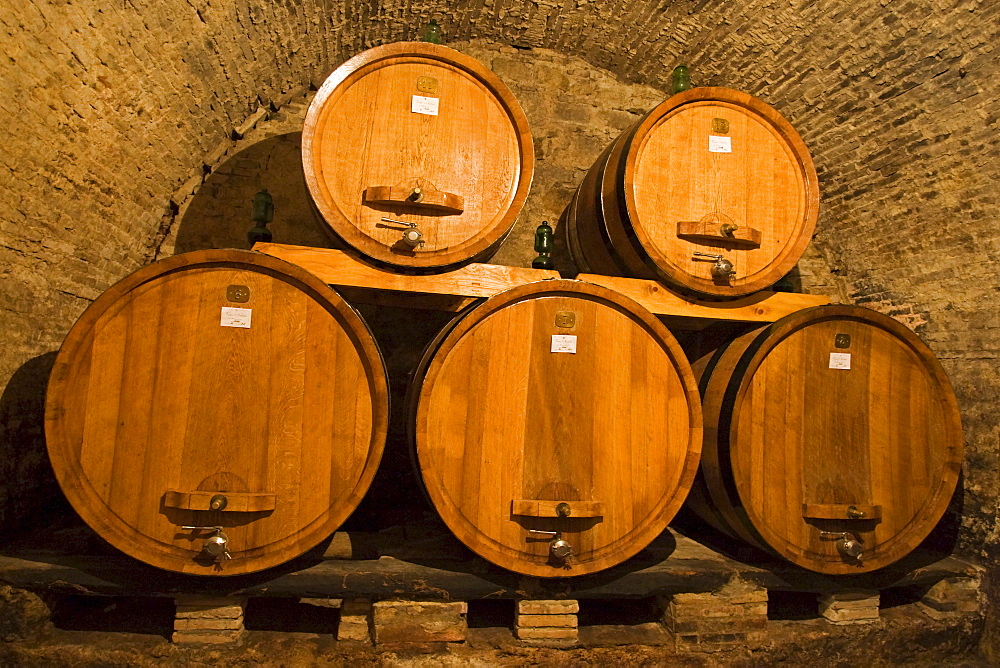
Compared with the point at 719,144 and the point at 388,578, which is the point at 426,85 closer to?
the point at 719,144

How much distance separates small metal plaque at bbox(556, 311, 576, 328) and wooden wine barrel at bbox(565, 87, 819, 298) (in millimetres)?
499

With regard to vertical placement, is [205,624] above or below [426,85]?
below

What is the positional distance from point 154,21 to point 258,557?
2.10 metres

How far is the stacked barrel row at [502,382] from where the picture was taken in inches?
71.6

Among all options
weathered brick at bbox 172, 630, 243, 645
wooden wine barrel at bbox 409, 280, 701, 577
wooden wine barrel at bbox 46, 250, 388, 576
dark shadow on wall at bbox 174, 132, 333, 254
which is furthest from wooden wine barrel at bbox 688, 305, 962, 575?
dark shadow on wall at bbox 174, 132, 333, 254

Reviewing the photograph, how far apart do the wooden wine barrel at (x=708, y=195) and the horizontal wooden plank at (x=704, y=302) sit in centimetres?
7

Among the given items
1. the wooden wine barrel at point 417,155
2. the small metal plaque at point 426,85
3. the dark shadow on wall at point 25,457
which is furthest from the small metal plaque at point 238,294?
the small metal plaque at point 426,85

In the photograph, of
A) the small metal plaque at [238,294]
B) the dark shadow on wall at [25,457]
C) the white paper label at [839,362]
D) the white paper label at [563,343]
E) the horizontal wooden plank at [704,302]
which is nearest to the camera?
the small metal plaque at [238,294]

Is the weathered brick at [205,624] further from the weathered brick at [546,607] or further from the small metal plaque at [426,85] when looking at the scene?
the small metal plaque at [426,85]

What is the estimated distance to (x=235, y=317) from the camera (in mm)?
1874

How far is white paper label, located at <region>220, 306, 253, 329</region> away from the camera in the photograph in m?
1.87

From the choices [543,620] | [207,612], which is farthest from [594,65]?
[207,612]

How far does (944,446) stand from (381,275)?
93.8 inches

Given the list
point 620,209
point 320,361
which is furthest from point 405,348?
point 620,209
